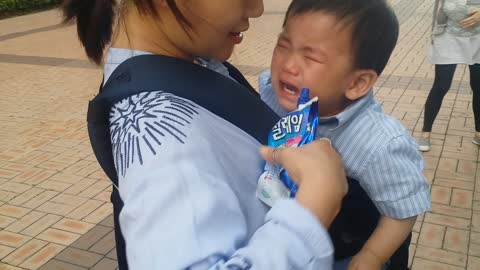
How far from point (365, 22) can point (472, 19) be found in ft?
10.6

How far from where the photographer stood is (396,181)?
3.96ft

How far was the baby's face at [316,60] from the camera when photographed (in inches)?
47.9

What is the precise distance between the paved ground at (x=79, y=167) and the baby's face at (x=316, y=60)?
23.0 inches

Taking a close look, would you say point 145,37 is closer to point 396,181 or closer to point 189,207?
point 189,207

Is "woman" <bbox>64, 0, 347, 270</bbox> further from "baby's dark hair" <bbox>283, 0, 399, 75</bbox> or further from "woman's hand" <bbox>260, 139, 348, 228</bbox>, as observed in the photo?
"baby's dark hair" <bbox>283, 0, 399, 75</bbox>

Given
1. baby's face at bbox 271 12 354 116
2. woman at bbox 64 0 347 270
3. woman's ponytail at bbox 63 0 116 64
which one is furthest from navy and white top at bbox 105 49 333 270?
baby's face at bbox 271 12 354 116

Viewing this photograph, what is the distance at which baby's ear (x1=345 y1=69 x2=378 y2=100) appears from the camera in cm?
130

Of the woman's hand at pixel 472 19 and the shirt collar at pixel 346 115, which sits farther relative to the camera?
the woman's hand at pixel 472 19

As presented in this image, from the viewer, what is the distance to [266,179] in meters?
0.89

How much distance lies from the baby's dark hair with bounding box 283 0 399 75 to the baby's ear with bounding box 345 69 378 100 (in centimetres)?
2

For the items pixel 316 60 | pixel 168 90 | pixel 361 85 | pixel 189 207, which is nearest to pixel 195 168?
pixel 189 207

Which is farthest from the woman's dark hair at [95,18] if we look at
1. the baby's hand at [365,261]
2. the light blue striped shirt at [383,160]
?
the baby's hand at [365,261]

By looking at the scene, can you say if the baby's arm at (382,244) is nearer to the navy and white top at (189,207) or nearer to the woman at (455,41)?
the navy and white top at (189,207)

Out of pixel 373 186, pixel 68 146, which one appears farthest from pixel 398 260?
pixel 68 146
